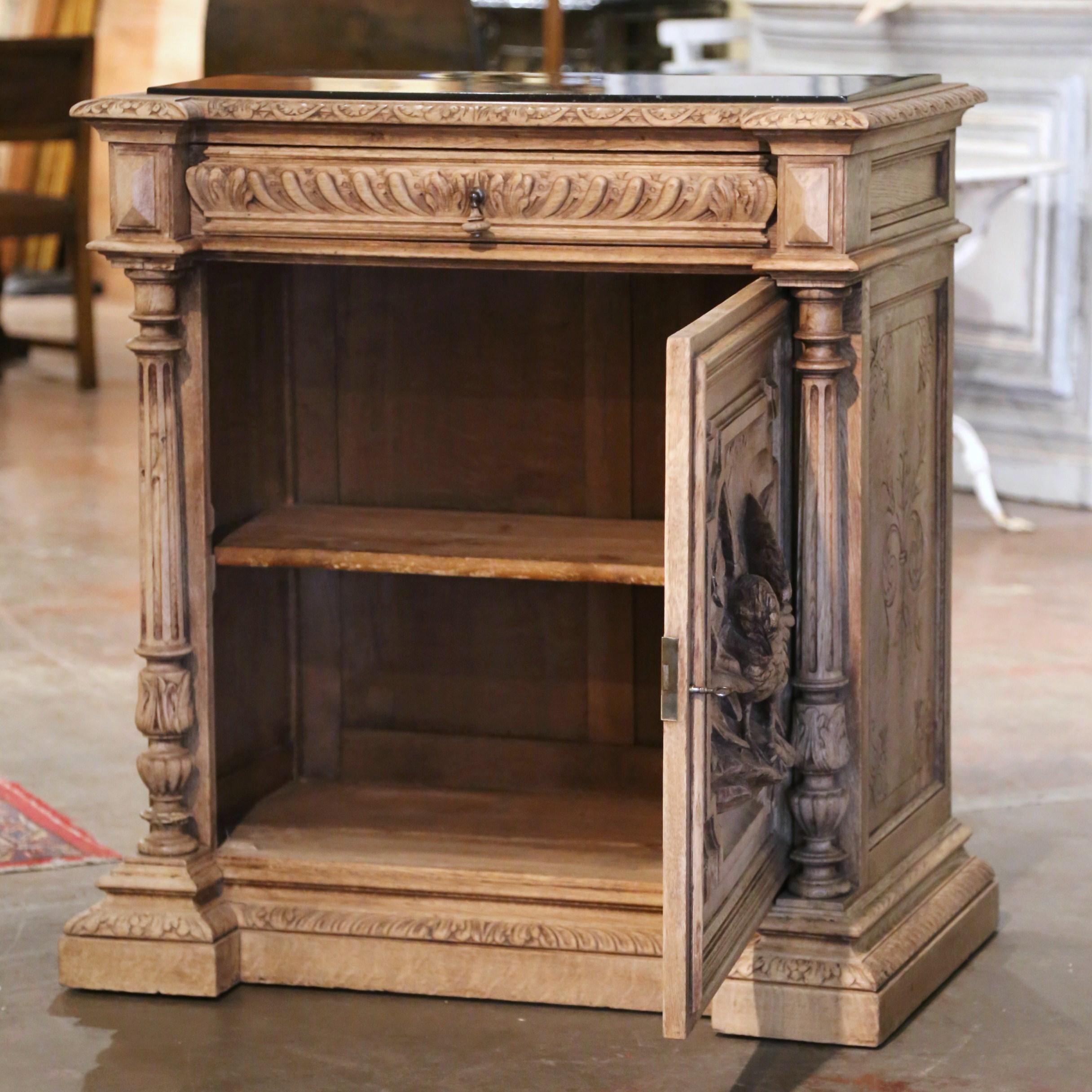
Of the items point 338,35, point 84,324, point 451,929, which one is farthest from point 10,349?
point 451,929

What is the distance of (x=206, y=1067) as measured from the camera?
2.46 meters

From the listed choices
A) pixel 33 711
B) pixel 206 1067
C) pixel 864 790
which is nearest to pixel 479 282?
pixel 864 790

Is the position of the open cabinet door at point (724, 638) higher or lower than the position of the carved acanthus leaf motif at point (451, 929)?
higher

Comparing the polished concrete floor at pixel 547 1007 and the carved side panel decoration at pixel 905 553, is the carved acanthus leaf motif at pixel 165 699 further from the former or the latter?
the carved side panel decoration at pixel 905 553

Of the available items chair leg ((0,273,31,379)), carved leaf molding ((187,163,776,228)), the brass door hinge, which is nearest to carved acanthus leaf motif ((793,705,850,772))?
the brass door hinge

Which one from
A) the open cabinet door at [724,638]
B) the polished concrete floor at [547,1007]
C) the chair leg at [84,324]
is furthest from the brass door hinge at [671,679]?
the chair leg at [84,324]

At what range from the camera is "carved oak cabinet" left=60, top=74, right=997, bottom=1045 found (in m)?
2.34

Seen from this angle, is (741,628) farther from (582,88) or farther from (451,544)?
(582,88)

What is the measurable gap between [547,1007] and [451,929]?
156 millimetres

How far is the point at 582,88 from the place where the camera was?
2.57 m

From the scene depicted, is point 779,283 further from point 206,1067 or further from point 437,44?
point 437,44

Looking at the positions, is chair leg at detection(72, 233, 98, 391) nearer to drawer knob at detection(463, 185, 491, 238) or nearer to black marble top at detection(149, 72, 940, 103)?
black marble top at detection(149, 72, 940, 103)

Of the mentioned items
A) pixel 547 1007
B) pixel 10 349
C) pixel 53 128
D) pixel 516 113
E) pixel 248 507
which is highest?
pixel 53 128

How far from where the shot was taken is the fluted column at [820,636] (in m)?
2.44
